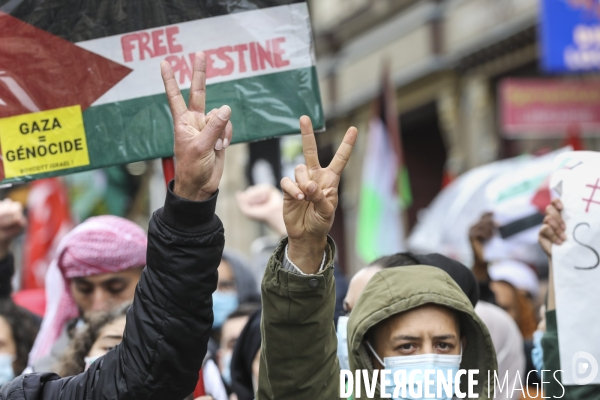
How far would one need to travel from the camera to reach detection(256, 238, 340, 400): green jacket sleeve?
9.08 ft

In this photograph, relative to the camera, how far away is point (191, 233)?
2459mm

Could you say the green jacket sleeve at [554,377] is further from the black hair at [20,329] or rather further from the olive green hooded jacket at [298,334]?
the black hair at [20,329]

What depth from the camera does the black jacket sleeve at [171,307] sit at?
2.46 m

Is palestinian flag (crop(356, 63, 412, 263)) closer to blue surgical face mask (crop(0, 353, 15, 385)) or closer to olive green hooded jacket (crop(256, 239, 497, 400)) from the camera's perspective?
blue surgical face mask (crop(0, 353, 15, 385))

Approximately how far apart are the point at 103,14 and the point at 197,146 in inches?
41.5

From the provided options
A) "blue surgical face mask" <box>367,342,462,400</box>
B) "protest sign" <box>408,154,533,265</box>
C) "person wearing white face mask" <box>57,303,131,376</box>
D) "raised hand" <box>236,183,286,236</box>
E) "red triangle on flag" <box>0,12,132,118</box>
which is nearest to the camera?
"blue surgical face mask" <box>367,342,462,400</box>

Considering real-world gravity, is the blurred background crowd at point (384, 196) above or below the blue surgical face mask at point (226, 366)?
above

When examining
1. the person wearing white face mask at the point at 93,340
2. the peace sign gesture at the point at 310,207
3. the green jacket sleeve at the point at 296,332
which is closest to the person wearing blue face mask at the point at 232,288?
the person wearing white face mask at the point at 93,340

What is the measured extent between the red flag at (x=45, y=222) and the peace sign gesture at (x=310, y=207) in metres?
5.23

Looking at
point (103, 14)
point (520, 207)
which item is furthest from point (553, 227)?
point (520, 207)

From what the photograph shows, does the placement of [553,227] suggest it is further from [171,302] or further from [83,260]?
[83,260]

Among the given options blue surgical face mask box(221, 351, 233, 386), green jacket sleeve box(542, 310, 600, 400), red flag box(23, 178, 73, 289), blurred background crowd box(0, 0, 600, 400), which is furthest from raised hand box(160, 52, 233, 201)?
red flag box(23, 178, 73, 289)

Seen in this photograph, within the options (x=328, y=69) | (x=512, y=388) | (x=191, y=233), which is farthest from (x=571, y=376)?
(x=328, y=69)

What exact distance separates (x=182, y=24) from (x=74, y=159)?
1.84 feet
